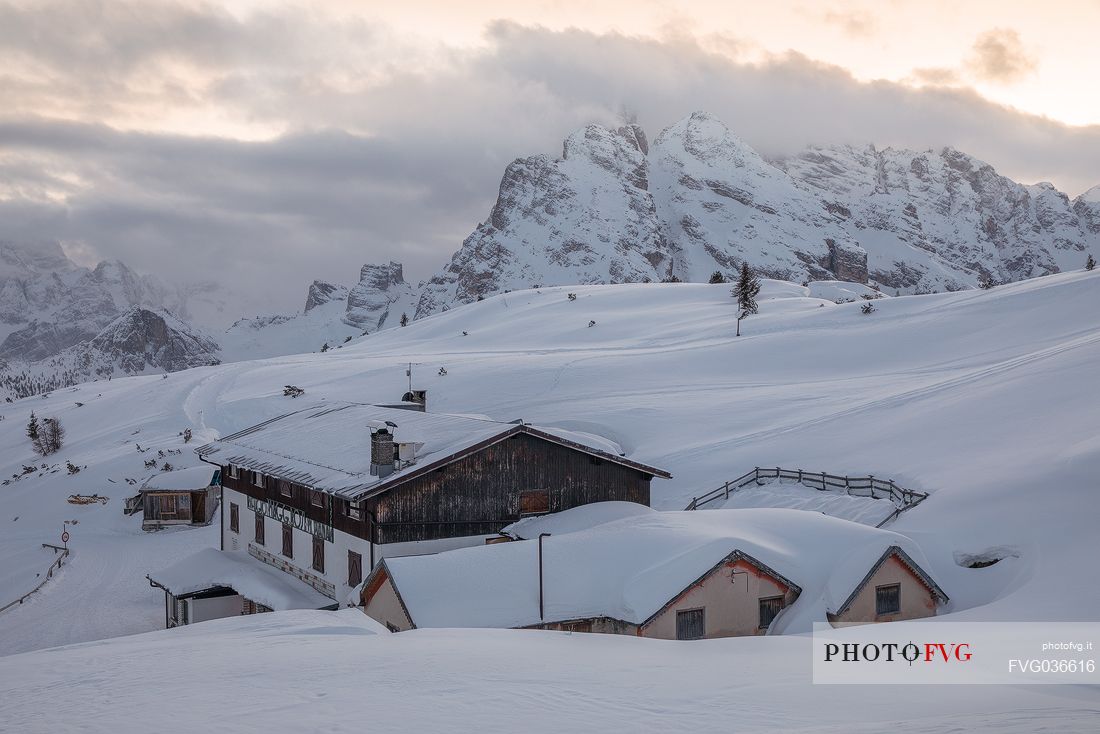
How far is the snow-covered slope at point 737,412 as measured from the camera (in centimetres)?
2552

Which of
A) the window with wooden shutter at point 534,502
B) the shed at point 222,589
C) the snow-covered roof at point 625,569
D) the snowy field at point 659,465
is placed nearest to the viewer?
the snowy field at point 659,465

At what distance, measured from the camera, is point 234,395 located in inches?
2815

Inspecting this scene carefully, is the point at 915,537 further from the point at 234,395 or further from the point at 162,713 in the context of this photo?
the point at 234,395

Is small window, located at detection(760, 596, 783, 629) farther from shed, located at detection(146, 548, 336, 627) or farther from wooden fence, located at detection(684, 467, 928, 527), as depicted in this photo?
shed, located at detection(146, 548, 336, 627)

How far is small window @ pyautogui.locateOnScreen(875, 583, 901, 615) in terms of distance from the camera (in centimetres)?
2128

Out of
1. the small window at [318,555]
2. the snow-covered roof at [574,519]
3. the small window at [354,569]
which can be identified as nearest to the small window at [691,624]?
the snow-covered roof at [574,519]

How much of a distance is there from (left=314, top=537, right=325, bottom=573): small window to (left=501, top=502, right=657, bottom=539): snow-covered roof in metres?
6.05

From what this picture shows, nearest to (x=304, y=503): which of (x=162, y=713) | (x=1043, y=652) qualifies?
(x=162, y=713)

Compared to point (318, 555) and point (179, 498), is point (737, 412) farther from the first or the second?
point (179, 498)

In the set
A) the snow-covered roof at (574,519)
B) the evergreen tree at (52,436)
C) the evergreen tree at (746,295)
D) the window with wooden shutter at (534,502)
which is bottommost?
the snow-covered roof at (574,519)

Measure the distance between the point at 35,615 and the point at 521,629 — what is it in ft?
76.3

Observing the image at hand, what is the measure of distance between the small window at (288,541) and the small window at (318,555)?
2009 millimetres

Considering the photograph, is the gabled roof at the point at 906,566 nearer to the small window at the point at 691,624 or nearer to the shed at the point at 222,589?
the small window at the point at 691,624

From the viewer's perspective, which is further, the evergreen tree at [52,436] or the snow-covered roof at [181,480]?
the evergreen tree at [52,436]
